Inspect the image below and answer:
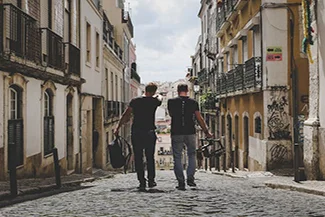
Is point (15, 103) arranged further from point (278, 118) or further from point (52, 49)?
point (278, 118)

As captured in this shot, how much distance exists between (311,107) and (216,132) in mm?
16424

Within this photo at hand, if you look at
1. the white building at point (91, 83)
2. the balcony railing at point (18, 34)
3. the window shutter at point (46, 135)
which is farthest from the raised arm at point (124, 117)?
the white building at point (91, 83)

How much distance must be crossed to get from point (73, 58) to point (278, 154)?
276 inches

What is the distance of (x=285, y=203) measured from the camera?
651 centimetres

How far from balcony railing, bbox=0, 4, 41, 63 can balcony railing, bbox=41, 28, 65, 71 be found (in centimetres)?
64

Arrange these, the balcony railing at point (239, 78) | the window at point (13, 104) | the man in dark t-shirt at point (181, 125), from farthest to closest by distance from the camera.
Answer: the balcony railing at point (239, 78), the window at point (13, 104), the man in dark t-shirt at point (181, 125)

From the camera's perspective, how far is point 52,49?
1335cm

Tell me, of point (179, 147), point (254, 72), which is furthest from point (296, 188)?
point (254, 72)

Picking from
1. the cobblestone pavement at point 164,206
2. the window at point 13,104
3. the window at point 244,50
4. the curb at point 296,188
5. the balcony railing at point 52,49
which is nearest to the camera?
the cobblestone pavement at point 164,206

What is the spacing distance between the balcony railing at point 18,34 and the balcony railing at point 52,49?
642 mm

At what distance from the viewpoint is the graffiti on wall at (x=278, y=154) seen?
1480cm

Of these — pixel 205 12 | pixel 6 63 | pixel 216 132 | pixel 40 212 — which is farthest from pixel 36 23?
pixel 205 12

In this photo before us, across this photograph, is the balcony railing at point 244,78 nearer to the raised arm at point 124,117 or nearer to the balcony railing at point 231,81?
the balcony railing at point 231,81

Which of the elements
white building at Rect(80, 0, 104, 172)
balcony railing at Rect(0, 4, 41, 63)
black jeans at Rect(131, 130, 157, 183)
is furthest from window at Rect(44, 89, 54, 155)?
black jeans at Rect(131, 130, 157, 183)
